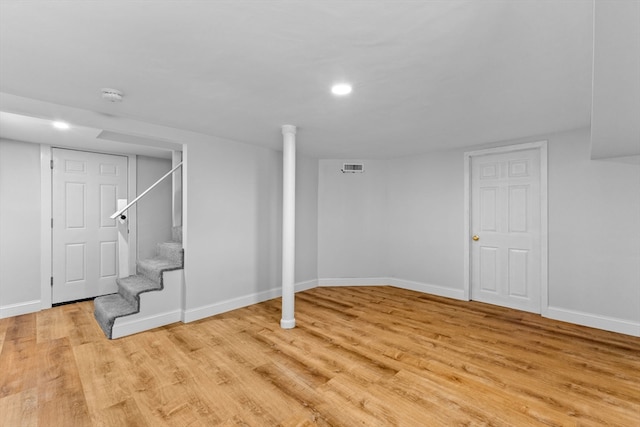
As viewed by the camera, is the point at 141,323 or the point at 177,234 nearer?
the point at 141,323

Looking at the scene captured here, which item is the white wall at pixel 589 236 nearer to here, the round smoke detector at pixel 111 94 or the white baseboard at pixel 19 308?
the round smoke detector at pixel 111 94

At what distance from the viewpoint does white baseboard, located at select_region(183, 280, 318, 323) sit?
Result: 136 inches

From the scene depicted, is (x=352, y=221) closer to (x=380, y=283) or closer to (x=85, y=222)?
(x=380, y=283)

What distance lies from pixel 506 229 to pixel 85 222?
6021mm

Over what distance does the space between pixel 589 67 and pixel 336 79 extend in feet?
5.55

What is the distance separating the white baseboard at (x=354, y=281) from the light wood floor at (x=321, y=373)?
5.02 ft

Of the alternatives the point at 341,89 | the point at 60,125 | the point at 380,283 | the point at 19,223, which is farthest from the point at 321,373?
the point at 19,223

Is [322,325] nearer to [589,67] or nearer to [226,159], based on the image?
[226,159]

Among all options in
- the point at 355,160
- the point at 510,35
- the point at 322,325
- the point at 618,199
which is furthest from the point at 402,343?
the point at 355,160

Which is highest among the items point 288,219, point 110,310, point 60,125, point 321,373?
point 60,125

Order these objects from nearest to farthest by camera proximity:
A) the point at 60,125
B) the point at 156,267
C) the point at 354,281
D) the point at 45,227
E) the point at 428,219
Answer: the point at 60,125 < the point at 156,267 < the point at 45,227 < the point at 428,219 < the point at 354,281

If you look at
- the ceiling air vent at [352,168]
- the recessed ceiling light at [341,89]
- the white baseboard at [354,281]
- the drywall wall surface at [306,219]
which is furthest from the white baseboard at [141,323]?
the ceiling air vent at [352,168]

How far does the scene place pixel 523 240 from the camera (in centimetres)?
386

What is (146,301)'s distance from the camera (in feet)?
10.5
